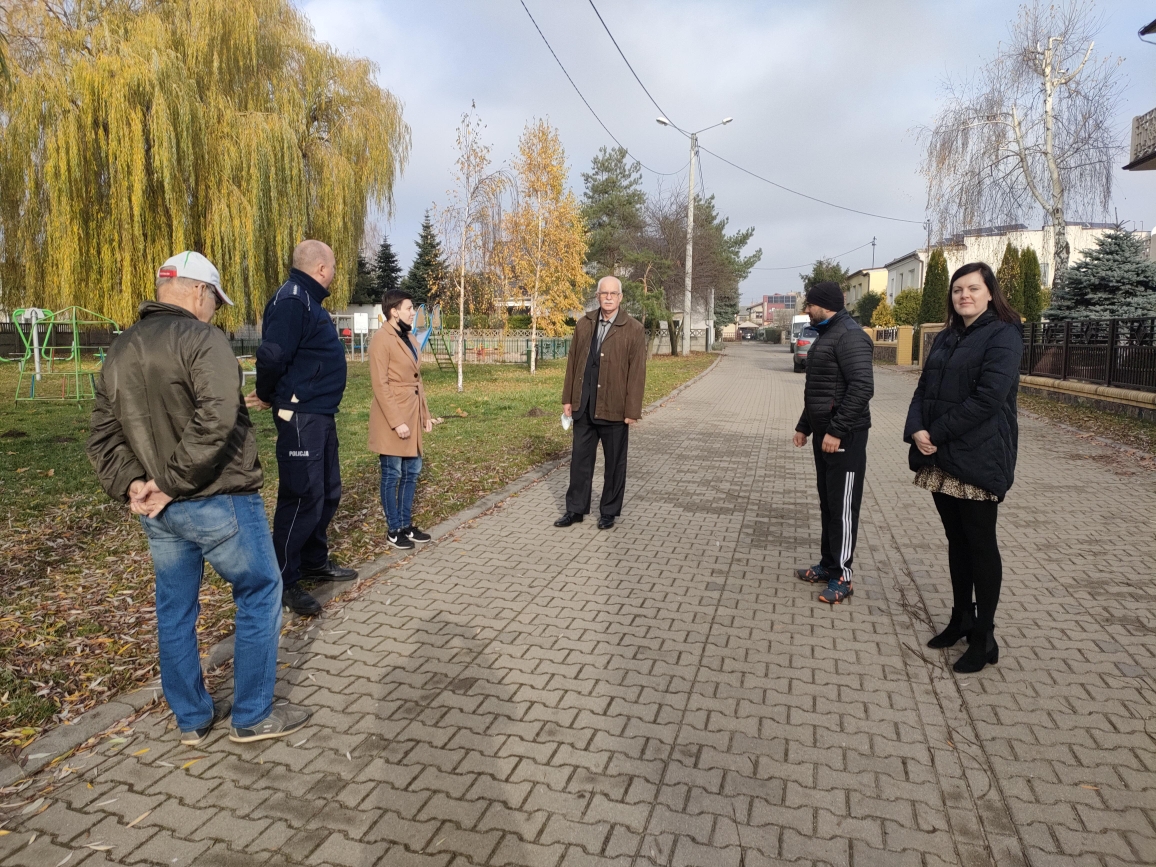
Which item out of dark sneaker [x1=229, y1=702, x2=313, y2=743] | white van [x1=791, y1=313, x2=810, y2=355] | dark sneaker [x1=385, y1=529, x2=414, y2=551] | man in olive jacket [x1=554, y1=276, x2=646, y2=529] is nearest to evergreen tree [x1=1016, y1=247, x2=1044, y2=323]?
white van [x1=791, y1=313, x2=810, y2=355]

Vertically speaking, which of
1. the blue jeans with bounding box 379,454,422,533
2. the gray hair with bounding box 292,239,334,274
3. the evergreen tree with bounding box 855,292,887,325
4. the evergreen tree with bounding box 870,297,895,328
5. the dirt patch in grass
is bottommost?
the dirt patch in grass

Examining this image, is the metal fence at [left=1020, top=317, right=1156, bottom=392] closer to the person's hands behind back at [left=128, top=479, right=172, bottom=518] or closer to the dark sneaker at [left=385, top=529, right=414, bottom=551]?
the dark sneaker at [left=385, top=529, right=414, bottom=551]

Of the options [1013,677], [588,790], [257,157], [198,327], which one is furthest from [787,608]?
[257,157]

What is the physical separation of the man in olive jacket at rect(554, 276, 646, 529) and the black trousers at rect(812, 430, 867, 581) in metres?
1.92

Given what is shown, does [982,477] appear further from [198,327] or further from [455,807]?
[198,327]

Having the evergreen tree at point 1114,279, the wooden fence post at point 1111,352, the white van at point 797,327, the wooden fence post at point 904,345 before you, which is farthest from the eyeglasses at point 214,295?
the wooden fence post at point 904,345

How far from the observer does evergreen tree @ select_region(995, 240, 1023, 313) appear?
1207 inches

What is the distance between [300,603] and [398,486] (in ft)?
5.01

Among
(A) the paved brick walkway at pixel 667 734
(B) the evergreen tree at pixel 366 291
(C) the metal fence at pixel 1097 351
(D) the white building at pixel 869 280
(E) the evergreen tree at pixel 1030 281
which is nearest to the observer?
(A) the paved brick walkway at pixel 667 734

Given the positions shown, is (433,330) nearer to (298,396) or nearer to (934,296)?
(934,296)

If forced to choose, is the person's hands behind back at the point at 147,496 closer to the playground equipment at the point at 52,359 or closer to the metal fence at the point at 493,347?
the playground equipment at the point at 52,359

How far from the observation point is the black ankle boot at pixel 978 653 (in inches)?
153

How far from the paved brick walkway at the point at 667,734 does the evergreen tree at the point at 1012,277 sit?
28.5 metres

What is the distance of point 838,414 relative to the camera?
15.9ft
